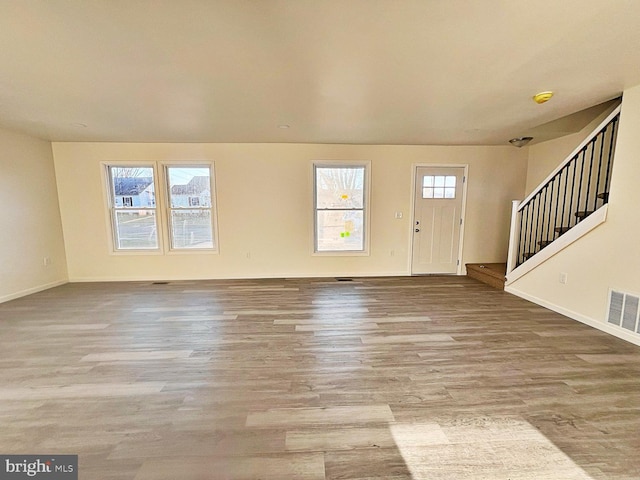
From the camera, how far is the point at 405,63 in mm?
2018

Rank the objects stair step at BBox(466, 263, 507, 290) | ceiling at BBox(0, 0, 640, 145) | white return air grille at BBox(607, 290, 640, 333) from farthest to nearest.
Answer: stair step at BBox(466, 263, 507, 290) → white return air grille at BBox(607, 290, 640, 333) → ceiling at BBox(0, 0, 640, 145)

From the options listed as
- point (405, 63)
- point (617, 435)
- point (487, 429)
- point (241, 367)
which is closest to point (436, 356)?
point (487, 429)

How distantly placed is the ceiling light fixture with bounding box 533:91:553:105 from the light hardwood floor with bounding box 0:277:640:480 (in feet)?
8.04

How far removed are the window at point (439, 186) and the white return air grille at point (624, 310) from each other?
9.00 ft

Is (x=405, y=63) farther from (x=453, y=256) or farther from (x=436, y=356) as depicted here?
(x=453, y=256)

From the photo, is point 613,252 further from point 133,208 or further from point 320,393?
point 133,208

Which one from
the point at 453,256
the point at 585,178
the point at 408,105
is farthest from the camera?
the point at 453,256

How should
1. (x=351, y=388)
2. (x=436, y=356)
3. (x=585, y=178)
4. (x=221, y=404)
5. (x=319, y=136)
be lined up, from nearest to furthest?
(x=221, y=404), (x=351, y=388), (x=436, y=356), (x=585, y=178), (x=319, y=136)

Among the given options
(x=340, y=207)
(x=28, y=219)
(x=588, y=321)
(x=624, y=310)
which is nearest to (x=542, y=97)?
(x=624, y=310)

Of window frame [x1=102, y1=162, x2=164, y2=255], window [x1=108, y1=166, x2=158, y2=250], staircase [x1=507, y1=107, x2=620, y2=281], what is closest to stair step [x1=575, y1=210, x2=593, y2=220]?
staircase [x1=507, y1=107, x2=620, y2=281]

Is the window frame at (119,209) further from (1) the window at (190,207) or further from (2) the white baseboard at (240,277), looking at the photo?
(2) the white baseboard at (240,277)

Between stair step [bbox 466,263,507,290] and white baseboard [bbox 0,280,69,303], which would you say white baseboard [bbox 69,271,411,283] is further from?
stair step [bbox 466,263,507,290]

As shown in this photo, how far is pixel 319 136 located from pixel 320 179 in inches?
34.4

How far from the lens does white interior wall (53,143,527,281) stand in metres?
4.61
